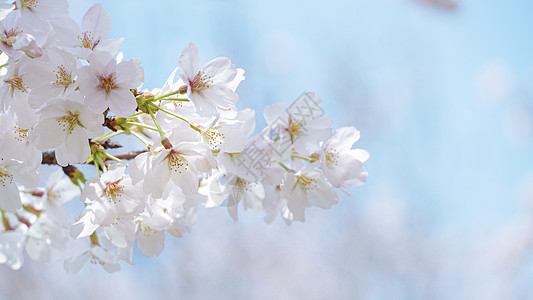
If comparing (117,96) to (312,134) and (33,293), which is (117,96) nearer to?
(312,134)

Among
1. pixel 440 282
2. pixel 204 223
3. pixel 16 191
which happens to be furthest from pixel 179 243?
pixel 16 191

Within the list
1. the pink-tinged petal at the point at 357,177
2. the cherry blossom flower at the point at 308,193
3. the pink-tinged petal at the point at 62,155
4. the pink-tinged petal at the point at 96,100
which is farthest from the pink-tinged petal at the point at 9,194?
the pink-tinged petal at the point at 357,177

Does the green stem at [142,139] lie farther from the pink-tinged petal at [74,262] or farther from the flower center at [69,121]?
the pink-tinged petal at [74,262]

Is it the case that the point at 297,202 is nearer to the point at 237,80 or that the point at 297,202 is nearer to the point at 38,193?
the point at 237,80

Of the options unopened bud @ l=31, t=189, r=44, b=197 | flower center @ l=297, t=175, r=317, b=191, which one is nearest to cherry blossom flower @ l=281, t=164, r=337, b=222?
flower center @ l=297, t=175, r=317, b=191

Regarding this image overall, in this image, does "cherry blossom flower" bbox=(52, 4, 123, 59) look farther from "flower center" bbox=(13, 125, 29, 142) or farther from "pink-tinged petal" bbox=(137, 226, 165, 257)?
"pink-tinged petal" bbox=(137, 226, 165, 257)
